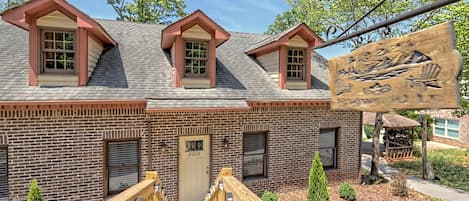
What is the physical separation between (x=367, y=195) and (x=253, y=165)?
13.7ft

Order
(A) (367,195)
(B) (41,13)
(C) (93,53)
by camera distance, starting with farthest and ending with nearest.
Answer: (A) (367,195), (C) (93,53), (B) (41,13)

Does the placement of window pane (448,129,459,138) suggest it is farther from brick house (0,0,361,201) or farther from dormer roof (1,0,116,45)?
dormer roof (1,0,116,45)

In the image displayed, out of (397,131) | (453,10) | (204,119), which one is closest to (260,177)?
(204,119)

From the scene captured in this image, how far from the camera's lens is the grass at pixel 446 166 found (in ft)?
40.6

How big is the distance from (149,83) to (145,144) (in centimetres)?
181

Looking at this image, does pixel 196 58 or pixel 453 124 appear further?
pixel 453 124

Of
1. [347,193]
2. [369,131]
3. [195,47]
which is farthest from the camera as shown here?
[369,131]

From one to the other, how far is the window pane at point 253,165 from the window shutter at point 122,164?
3.44m

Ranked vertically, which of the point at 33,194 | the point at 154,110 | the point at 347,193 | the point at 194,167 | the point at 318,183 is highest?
the point at 154,110

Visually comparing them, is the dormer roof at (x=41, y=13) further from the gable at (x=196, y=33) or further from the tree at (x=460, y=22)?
the tree at (x=460, y=22)

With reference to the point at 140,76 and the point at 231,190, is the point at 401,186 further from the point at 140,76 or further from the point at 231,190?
the point at 140,76

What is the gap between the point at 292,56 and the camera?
10055 millimetres

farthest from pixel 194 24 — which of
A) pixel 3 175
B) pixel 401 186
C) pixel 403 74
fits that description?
pixel 401 186

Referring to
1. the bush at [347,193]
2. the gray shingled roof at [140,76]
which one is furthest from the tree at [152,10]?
the bush at [347,193]
